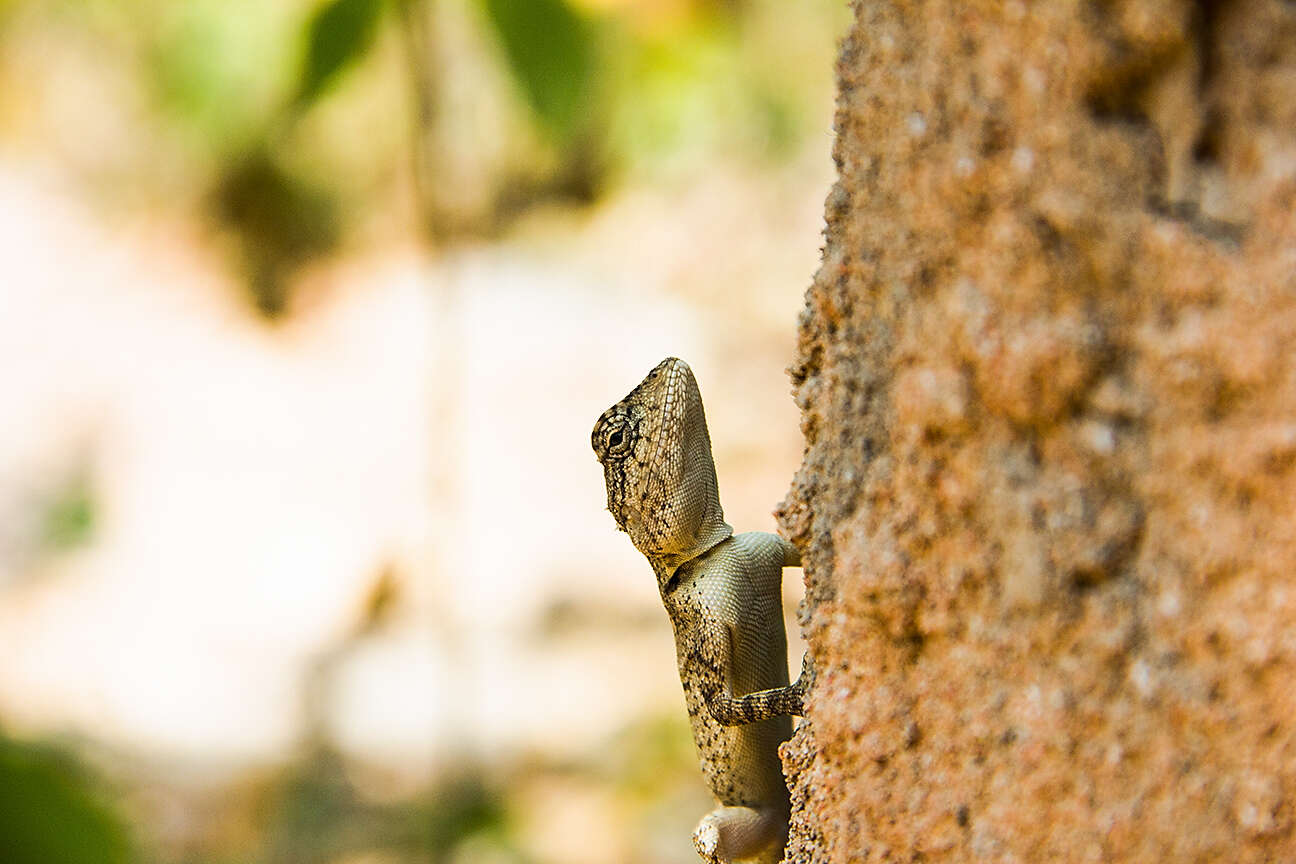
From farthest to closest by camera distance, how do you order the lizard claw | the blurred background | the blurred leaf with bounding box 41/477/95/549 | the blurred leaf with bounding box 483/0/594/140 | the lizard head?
the blurred leaf with bounding box 41/477/95/549
the blurred background
the blurred leaf with bounding box 483/0/594/140
the lizard head
the lizard claw

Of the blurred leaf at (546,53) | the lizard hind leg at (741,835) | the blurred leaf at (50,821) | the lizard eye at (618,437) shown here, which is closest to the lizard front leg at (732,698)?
the lizard hind leg at (741,835)

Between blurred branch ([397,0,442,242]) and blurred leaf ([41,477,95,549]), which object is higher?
blurred leaf ([41,477,95,549])

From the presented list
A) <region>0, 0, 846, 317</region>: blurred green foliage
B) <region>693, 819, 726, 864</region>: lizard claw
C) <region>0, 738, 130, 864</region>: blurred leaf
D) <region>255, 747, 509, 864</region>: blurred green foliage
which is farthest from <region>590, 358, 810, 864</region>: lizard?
<region>0, 0, 846, 317</region>: blurred green foliage

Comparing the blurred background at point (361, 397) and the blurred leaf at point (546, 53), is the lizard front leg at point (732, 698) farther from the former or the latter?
the blurred background at point (361, 397)

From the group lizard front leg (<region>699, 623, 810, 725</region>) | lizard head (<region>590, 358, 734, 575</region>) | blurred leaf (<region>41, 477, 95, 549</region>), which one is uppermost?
blurred leaf (<region>41, 477, 95, 549</region>)

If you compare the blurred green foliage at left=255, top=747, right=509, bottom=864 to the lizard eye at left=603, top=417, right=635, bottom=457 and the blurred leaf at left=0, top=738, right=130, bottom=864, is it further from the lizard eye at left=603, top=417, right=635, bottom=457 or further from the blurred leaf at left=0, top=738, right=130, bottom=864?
the blurred leaf at left=0, top=738, right=130, bottom=864
